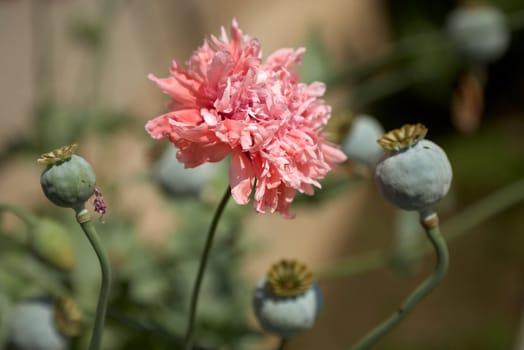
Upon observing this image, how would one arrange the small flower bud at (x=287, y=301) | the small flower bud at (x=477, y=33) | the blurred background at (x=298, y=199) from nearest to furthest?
the small flower bud at (x=287, y=301), the blurred background at (x=298, y=199), the small flower bud at (x=477, y=33)

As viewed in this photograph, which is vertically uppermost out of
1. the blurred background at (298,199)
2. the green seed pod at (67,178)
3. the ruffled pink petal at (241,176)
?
the green seed pod at (67,178)

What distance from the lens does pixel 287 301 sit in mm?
519

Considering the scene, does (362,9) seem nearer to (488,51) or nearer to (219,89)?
(488,51)

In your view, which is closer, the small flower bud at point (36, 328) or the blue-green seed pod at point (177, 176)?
the small flower bud at point (36, 328)

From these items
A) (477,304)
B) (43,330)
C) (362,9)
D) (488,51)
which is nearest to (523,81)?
(362,9)

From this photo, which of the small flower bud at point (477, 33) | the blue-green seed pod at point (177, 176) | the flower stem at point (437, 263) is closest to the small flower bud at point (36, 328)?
the blue-green seed pod at point (177, 176)

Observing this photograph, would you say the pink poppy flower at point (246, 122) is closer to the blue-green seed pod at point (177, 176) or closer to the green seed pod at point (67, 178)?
the green seed pod at point (67, 178)

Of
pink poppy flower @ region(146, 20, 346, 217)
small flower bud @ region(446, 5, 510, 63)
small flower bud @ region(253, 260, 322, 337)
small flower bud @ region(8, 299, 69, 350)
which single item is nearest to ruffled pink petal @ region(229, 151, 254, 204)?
pink poppy flower @ region(146, 20, 346, 217)

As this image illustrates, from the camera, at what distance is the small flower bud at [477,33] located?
961mm

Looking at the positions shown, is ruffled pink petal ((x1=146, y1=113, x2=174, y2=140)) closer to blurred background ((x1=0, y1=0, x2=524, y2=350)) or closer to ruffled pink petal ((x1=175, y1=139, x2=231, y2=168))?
ruffled pink petal ((x1=175, y1=139, x2=231, y2=168))

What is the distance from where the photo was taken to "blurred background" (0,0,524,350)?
0.85 m

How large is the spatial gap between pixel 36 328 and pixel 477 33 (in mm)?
653

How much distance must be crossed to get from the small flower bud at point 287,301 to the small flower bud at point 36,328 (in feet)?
0.57

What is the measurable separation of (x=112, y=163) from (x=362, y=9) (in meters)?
0.75
